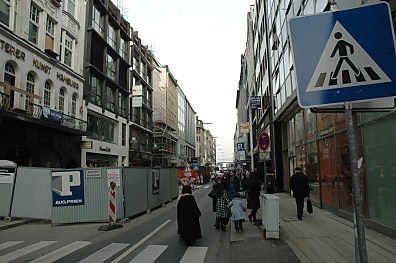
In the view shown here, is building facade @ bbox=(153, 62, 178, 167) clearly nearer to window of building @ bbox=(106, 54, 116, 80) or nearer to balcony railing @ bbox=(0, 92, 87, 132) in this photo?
window of building @ bbox=(106, 54, 116, 80)

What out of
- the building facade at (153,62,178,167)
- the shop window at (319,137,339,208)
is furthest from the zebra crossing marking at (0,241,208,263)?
the building facade at (153,62,178,167)

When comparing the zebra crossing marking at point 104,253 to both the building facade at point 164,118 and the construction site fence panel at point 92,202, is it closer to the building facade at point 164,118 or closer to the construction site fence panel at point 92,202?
the construction site fence panel at point 92,202

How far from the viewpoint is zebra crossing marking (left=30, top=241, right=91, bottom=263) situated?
23.1ft

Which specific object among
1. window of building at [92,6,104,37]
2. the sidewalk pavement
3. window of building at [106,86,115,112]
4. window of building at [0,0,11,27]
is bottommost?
the sidewalk pavement

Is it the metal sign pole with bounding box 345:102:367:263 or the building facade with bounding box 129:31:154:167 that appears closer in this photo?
the metal sign pole with bounding box 345:102:367:263

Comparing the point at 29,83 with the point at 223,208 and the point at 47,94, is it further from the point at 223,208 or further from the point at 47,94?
the point at 223,208

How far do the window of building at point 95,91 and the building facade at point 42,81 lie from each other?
7.24 ft

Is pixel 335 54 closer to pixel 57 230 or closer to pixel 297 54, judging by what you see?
pixel 297 54

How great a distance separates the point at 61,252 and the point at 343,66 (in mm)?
7621

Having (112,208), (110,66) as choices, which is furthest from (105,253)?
(110,66)

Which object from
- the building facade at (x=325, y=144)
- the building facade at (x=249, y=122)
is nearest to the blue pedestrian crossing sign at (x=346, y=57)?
the building facade at (x=325, y=144)

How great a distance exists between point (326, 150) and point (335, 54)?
11.2m

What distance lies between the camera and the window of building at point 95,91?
30.5 m

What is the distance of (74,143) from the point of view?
86.2ft
